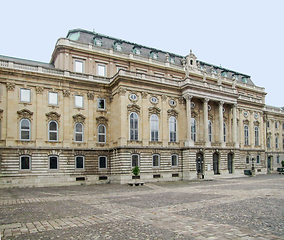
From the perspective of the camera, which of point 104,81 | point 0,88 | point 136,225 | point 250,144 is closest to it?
point 136,225

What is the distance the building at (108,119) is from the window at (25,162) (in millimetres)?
122

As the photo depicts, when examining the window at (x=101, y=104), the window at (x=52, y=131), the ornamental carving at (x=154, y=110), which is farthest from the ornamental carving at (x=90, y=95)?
the ornamental carving at (x=154, y=110)

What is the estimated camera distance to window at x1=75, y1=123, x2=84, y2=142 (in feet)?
126

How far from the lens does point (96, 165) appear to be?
3878cm

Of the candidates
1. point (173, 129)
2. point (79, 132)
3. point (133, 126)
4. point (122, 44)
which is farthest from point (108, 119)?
point (122, 44)

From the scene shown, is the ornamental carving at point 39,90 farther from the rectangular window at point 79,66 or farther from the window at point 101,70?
the window at point 101,70

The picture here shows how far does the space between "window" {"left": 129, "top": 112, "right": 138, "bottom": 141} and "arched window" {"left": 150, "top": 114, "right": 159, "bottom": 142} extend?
8.87 feet

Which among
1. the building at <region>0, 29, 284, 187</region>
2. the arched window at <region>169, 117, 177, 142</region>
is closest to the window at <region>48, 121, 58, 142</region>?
the building at <region>0, 29, 284, 187</region>

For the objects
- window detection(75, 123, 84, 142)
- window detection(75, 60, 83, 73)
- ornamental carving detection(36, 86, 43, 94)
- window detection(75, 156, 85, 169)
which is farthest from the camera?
window detection(75, 60, 83, 73)

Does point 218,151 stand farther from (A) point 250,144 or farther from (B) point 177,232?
(B) point 177,232

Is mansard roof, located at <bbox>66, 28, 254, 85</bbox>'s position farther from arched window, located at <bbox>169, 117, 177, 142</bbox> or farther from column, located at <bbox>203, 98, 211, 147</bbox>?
arched window, located at <bbox>169, 117, 177, 142</bbox>

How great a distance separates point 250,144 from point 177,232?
4800 cm

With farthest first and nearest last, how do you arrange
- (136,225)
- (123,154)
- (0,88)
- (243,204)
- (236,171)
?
(236,171) → (123,154) → (0,88) → (243,204) → (136,225)

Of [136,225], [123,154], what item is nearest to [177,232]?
[136,225]
